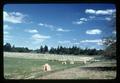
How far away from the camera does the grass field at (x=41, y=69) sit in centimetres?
218

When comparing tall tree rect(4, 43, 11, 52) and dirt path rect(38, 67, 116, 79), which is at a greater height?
tall tree rect(4, 43, 11, 52)

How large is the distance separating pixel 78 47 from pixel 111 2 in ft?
1.80

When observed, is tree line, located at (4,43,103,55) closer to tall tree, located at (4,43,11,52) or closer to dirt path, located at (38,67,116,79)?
tall tree, located at (4,43,11,52)

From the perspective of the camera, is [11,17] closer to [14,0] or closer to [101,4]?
[14,0]

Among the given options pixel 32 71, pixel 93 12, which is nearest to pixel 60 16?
pixel 93 12

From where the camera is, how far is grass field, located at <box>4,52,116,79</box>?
2.18 metres

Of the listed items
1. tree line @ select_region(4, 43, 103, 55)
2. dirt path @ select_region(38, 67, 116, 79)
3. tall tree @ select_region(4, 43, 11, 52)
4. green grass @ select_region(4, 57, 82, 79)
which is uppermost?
tall tree @ select_region(4, 43, 11, 52)

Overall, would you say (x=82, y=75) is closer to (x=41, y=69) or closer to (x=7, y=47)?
(x=41, y=69)

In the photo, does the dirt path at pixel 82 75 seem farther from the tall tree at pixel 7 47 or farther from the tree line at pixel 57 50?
the tall tree at pixel 7 47

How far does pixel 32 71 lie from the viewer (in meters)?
2.20

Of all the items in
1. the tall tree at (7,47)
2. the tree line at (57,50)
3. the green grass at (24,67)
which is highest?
the tall tree at (7,47)

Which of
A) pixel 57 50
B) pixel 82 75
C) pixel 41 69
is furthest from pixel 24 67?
pixel 82 75

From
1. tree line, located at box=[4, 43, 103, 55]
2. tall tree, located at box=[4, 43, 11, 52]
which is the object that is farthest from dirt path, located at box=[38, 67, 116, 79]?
tall tree, located at box=[4, 43, 11, 52]

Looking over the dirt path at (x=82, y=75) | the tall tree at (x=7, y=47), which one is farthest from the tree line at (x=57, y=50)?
the dirt path at (x=82, y=75)
